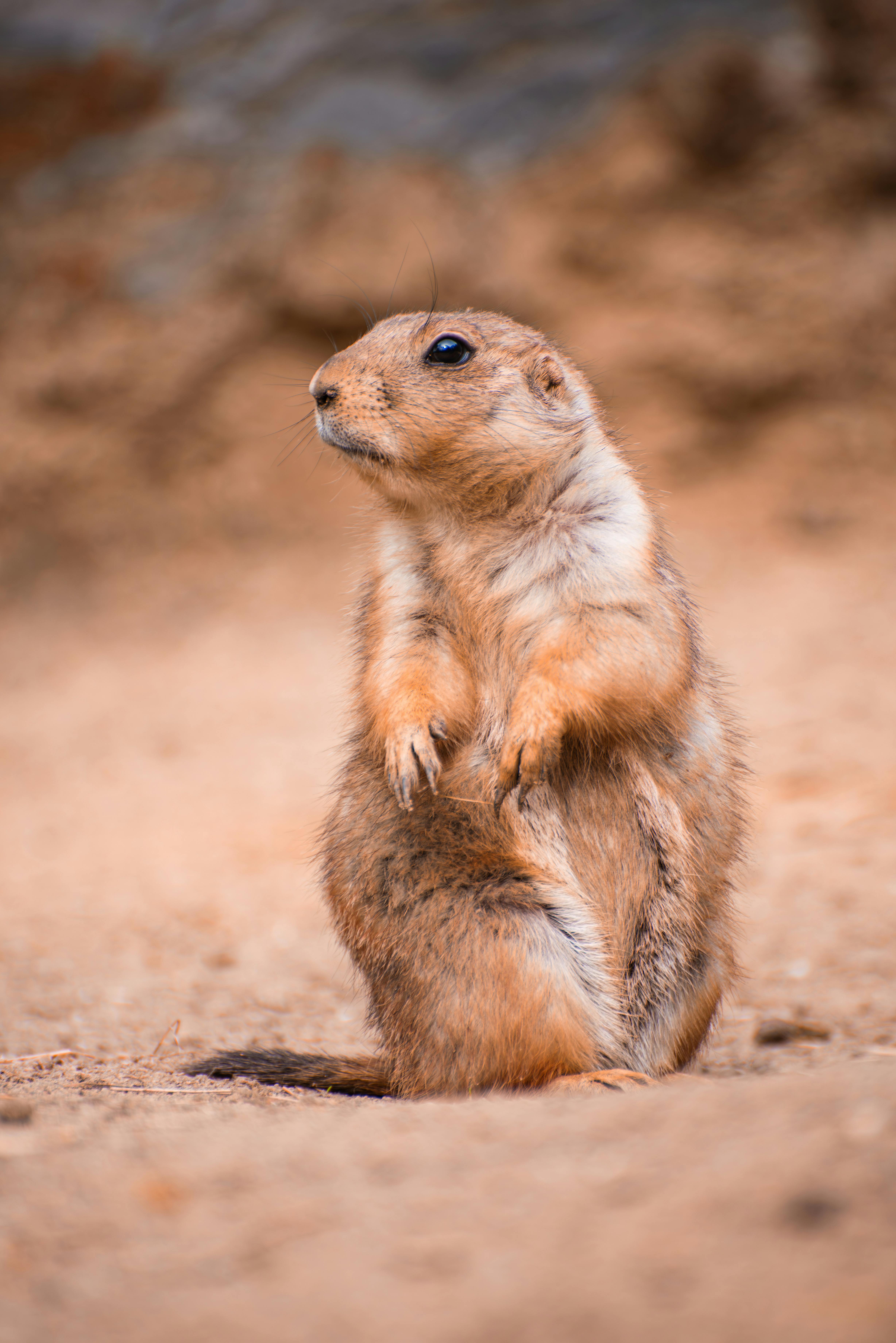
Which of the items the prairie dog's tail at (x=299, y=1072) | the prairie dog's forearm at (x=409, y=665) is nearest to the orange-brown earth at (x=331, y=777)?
the prairie dog's tail at (x=299, y=1072)

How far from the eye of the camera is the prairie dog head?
13.1 feet

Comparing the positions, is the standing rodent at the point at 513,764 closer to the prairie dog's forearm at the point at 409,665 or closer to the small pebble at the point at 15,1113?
the prairie dog's forearm at the point at 409,665

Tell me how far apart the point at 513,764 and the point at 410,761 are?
13.6 inches

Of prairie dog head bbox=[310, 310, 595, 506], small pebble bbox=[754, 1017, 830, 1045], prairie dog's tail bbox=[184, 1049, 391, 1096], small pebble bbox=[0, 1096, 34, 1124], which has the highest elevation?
prairie dog head bbox=[310, 310, 595, 506]

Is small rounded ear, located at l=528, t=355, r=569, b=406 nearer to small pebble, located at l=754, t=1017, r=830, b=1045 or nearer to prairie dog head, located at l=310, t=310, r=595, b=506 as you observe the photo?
prairie dog head, located at l=310, t=310, r=595, b=506

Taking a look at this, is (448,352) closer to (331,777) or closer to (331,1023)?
(331,1023)

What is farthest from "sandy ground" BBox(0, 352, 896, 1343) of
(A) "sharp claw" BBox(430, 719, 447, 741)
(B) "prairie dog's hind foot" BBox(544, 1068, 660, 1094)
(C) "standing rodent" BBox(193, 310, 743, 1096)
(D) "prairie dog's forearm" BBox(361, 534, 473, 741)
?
(A) "sharp claw" BBox(430, 719, 447, 741)

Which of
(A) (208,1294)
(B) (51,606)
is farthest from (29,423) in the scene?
(A) (208,1294)

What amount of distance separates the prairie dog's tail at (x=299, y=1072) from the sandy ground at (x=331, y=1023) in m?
0.18

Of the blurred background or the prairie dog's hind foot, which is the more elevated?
the blurred background

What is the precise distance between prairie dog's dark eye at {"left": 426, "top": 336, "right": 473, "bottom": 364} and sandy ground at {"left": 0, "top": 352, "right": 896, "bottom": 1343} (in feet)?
3.39

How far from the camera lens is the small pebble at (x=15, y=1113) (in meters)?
2.69

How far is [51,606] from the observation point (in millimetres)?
11961

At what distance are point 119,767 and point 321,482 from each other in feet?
14.2
